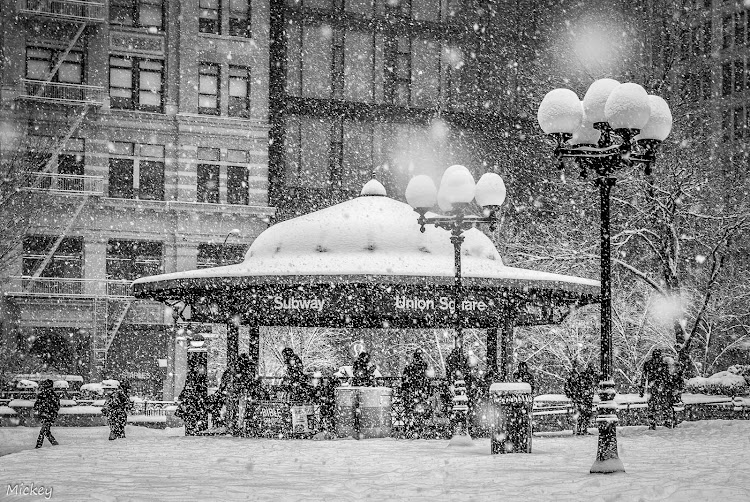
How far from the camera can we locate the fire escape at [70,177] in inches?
1655

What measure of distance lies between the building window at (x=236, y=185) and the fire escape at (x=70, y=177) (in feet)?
18.5

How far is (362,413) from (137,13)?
2984 centimetres

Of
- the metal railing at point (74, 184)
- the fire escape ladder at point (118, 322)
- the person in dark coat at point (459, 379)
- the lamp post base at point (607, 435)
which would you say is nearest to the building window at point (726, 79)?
the metal railing at point (74, 184)

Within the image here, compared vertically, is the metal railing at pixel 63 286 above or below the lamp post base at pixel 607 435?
above

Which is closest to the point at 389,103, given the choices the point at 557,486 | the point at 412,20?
the point at 412,20

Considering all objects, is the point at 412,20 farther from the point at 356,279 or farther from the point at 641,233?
the point at 356,279

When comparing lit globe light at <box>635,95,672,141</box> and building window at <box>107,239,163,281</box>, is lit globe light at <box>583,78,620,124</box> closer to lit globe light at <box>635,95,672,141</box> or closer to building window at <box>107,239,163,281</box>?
lit globe light at <box>635,95,672,141</box>

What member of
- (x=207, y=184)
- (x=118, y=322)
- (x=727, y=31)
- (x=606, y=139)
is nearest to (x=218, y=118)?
(x=207, y=184)

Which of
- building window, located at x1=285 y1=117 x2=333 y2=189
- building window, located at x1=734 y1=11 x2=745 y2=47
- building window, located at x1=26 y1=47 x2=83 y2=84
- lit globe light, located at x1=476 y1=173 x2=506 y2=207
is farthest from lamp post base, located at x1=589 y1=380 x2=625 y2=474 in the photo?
building window, located at x1=734 y1=11 x2=745 y2=47

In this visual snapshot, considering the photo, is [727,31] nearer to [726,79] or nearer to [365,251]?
[726,79]

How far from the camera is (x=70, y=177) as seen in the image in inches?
1683

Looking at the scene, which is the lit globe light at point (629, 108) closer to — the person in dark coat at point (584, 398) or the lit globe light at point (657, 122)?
the lit globe light at point (657, 122)

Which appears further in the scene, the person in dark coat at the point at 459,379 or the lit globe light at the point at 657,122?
the person in dark coat at the point at 459,379

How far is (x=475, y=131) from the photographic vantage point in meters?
49.3
